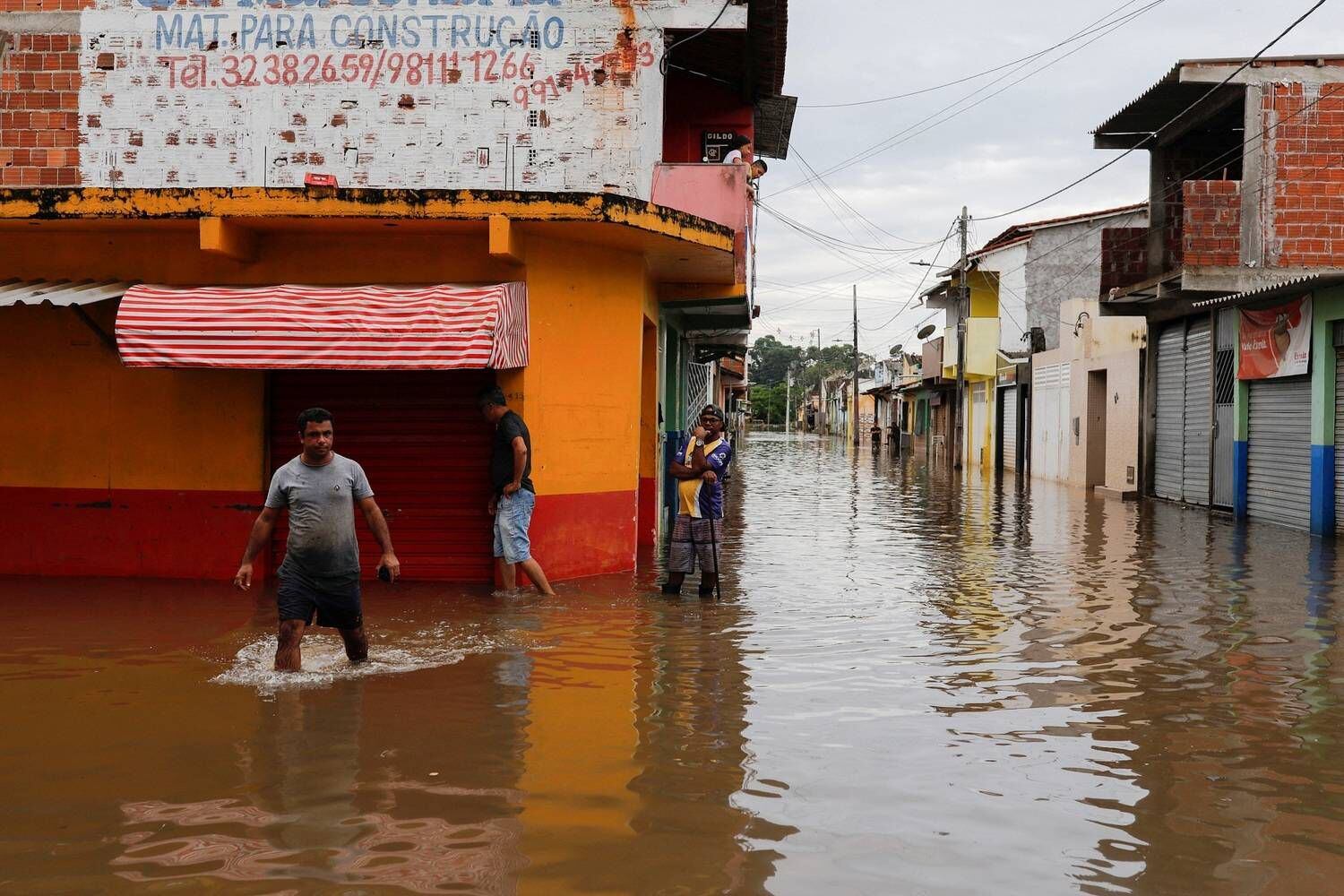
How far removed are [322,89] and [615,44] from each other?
3441 millimetres

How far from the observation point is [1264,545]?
15.1 m

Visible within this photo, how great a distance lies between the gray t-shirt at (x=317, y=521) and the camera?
7.00 metres

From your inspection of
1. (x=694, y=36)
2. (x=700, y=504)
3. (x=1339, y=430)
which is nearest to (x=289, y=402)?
(x=700, y=504)

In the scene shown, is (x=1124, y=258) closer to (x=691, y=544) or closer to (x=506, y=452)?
(x=691, y=544)

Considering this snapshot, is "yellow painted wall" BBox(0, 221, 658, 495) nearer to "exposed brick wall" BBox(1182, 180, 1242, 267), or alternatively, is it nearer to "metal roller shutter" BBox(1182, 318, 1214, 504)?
"exposed brick wall" BBox(1182, 180, 1242, 267)

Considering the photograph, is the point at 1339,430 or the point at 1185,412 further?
the point at 1185,412

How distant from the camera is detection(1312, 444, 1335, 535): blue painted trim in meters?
16.6

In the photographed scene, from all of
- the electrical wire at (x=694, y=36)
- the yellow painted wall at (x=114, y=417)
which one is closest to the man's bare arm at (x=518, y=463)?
the yellow painted wall at (x=114, y=417)

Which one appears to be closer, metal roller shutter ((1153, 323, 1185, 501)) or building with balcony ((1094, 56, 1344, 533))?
building with balcony ((1094, 56, 1344, 533))

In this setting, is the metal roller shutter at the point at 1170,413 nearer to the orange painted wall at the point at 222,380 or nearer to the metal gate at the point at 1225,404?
the metal gate at the point at 1225,404

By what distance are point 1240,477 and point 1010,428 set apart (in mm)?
19507

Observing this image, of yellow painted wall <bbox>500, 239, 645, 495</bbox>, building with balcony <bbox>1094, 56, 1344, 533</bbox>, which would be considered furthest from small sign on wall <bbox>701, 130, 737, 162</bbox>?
building with balcony <bbox>1094, 56, 1344, 533</bbox>

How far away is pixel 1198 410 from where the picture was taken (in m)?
22.0

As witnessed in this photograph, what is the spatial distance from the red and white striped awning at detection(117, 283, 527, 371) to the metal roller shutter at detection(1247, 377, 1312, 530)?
1274 centimetres
